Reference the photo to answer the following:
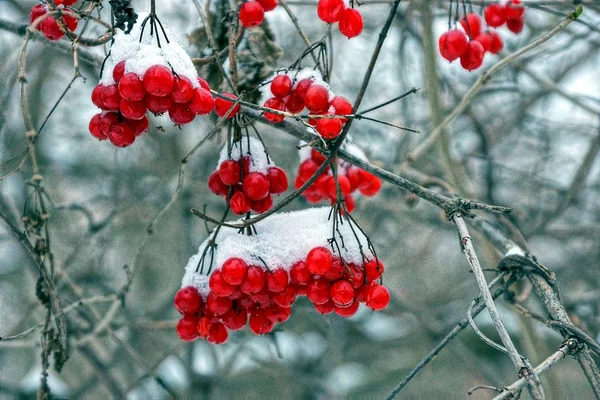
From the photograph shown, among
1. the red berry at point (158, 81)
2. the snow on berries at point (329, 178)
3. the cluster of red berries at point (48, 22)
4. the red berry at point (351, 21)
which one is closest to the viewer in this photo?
the red berry at point (158, 81)

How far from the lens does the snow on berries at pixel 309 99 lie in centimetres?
162

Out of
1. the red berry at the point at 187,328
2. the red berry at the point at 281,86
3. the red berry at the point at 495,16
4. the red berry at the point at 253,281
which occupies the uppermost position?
the red berry at the point at 495,16

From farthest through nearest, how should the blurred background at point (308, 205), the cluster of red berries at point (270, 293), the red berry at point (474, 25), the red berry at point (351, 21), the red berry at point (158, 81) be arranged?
the blurred background at point (308, 205) → the red berry at point (474, 25) → the red berry at point (351, 21) → the cluster of red berries at point (270, 293) → the red berry at point (158, 81)

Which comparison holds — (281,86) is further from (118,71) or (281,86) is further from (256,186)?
(118,71)

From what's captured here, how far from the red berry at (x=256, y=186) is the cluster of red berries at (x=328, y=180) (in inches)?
11.2

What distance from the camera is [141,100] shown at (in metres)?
1.38

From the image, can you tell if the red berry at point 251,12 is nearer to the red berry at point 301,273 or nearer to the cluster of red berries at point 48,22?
the cluster of red berries at point 48,22

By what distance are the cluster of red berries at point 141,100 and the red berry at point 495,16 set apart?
4.16 ft

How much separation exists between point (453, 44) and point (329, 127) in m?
0.59

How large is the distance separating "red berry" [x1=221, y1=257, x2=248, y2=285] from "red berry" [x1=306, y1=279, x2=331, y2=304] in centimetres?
17

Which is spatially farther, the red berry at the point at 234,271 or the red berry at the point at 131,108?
the red berry at the point at 234,271

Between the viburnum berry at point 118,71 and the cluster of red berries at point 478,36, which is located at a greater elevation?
the cluster of red berries at point 478,36

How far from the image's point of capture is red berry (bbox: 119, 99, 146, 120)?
4.50 feet

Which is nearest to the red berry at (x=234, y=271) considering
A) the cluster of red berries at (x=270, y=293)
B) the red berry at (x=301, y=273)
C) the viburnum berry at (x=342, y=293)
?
the cluster of red berries at (x=270, y=293)
